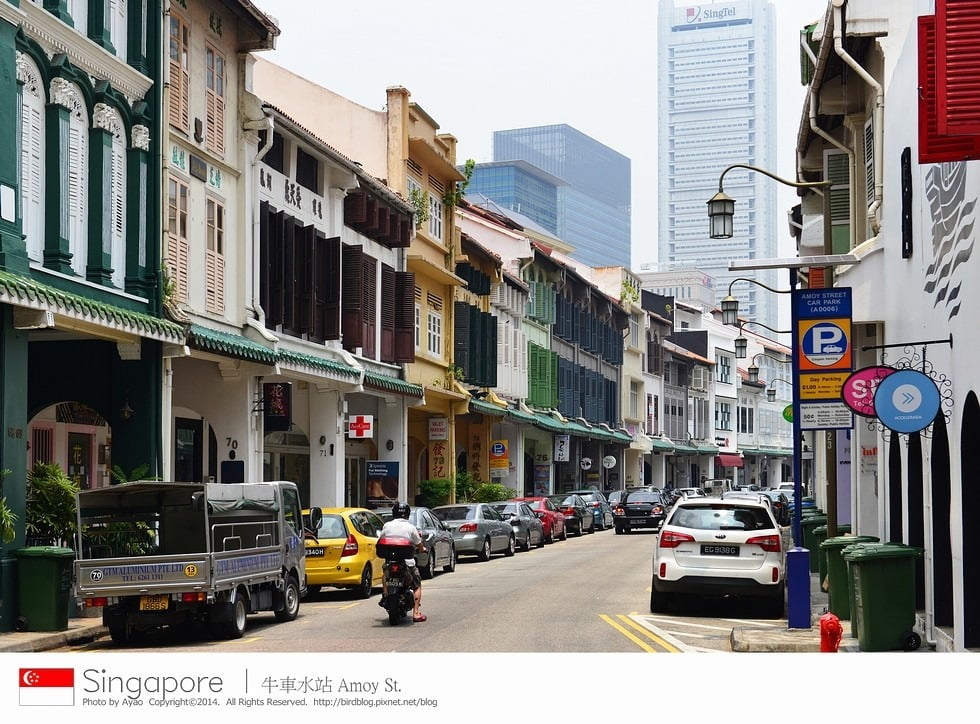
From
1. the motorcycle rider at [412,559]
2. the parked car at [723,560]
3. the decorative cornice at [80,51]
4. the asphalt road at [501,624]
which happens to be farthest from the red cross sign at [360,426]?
the parked car at [723,560]

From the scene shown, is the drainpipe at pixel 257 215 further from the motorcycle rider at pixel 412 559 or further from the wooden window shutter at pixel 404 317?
the motorcycle rider at pixel 412 559

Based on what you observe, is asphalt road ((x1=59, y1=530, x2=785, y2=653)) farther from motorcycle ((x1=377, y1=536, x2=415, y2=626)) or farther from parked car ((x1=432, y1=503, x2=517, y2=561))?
parked car ((x1=432, y1=503, x2=517, y2=561))

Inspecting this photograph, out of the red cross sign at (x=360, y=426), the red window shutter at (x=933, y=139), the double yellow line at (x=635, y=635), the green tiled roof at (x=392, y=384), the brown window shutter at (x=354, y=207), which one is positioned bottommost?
the double yellow line at (x=635, y=635)

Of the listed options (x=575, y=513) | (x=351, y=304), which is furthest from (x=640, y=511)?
(x=351, y=304)

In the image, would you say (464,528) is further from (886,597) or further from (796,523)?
(886,597)

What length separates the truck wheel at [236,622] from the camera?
1602 cm

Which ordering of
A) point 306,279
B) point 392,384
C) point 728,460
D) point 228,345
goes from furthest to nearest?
point 728,460
point 392,384
point 306,279
point 228,345

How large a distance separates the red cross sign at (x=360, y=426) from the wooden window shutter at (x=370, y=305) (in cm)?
172

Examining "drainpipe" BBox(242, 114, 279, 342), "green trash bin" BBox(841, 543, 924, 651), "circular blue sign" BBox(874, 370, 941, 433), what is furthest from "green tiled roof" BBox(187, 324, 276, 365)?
"circular blue sign" BBox(874, 370, 941, 433)

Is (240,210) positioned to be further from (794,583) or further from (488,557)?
(794,583)

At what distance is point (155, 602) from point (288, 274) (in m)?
13.7

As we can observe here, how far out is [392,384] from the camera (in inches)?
1320

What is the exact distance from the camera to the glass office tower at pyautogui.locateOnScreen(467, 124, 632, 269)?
536 inches
